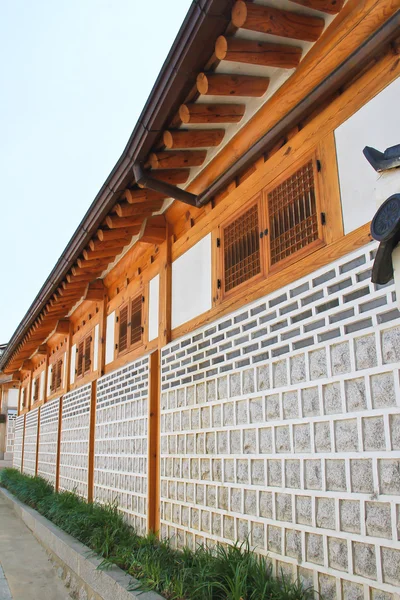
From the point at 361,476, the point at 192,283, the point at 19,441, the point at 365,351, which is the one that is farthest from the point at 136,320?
the point at 19,441

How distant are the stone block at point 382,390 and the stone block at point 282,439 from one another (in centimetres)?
85

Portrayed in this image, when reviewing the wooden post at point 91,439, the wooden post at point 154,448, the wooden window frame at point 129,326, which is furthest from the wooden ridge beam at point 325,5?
the wooden post at point 91,439

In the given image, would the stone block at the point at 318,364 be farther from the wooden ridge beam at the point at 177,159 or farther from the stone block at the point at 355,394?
the wooden ridge beam at the point at 177,159

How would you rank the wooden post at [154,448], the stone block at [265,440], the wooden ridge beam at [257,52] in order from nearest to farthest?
the wooden ridge beam at [257,52] < the stone block at [265,440] < the wooden post at [154,448]

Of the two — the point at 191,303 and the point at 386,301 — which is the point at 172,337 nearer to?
the point at 191,303

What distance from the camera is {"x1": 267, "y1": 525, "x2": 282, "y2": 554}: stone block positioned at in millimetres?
3553

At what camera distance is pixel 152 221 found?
20.2 feet

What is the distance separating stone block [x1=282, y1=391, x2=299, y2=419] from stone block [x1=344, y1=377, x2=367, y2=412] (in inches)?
19.5

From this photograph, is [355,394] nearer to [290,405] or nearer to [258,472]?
[290,405]

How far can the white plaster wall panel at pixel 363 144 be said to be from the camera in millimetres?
3090

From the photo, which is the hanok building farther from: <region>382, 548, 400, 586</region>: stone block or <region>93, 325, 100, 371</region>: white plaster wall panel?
<region>93, 325, 100, 371</region>: white plaster wall panel

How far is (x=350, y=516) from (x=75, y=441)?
23.9ft

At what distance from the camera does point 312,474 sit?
131 inches

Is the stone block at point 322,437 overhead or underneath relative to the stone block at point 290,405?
underneath
